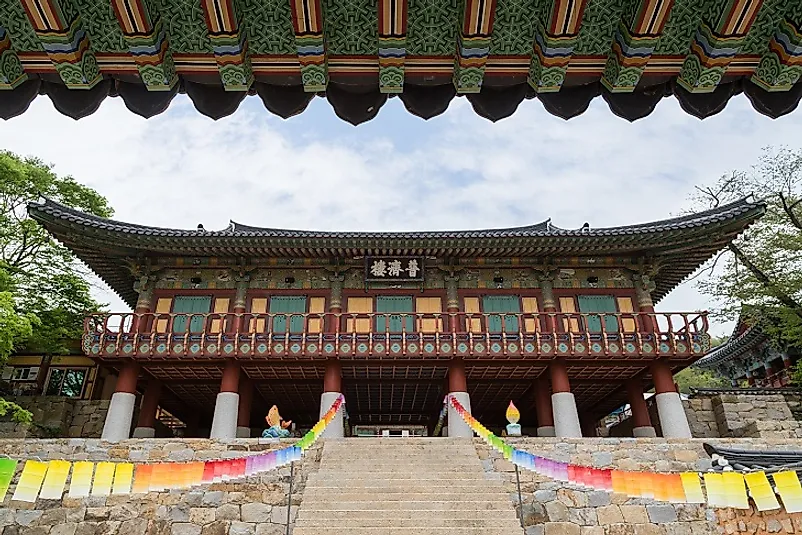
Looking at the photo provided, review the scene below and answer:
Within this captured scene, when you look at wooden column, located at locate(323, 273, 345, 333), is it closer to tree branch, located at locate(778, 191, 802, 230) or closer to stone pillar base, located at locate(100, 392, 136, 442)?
stone pillar base, located at locate(100, 392, 136, 442)

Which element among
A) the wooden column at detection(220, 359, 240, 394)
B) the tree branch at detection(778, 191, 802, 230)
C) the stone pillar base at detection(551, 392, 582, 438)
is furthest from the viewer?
the tree branch at detection(778, 191, 802, 230)

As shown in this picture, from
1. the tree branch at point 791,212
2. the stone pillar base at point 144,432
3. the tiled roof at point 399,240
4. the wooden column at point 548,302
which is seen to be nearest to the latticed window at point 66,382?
the stone pillar base at point 144,432

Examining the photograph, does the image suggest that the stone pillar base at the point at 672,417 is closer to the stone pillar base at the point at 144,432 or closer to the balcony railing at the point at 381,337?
the balcony railing at the point at 381,337

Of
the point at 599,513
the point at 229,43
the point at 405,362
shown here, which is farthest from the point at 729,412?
the point at 229,43

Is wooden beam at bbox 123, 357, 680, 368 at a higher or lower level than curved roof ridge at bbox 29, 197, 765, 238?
lower

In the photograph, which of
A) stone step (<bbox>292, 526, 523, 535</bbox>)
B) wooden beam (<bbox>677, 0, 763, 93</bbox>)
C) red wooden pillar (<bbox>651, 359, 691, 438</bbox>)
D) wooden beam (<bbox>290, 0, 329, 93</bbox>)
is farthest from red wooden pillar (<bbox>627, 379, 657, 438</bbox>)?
wooden beam (<bbox>290, 0, 329, 93</bbox>)

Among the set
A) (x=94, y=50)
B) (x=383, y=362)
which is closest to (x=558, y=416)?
(x=383, y=362)

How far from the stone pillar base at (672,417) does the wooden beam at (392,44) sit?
17263 millimetres

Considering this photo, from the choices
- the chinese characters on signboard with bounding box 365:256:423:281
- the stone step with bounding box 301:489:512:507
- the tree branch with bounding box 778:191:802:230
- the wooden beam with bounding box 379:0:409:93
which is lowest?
the stone step with bounding box 301:489:512:507

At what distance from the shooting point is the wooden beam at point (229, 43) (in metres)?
3.31

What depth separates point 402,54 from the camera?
12.0 feet

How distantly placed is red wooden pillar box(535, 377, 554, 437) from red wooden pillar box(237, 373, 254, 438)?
32.8ft

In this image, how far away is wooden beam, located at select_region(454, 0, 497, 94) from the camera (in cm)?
338

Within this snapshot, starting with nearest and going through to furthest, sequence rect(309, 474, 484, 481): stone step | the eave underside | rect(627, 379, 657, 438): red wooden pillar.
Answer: rect(309, 474, 484, 481): stone step
the eave underside
rect(627, 379, 657, 438): red wooden pillar
